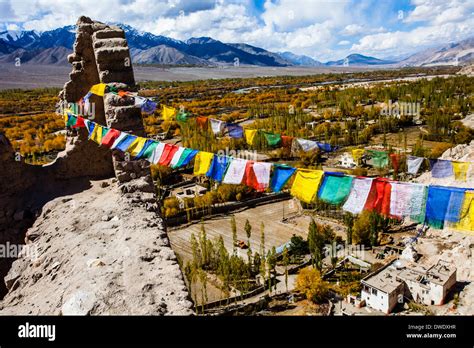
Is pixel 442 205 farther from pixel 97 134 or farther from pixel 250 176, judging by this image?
pixel 97 134

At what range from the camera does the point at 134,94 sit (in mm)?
12547

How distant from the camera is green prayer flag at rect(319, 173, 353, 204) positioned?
857 cm

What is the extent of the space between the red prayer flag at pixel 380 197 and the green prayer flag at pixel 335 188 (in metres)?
0.48

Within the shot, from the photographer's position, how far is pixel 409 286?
62.3 ft

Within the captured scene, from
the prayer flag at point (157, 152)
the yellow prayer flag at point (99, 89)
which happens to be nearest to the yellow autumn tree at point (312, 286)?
the prayer flag at point (157, 152)

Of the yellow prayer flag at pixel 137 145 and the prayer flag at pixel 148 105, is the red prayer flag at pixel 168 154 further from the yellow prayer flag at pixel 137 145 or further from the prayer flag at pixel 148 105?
the prayer flag at pixel 148 105

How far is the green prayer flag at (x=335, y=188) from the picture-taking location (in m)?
8.57

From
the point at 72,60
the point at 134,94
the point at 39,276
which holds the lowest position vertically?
the point at 39,276

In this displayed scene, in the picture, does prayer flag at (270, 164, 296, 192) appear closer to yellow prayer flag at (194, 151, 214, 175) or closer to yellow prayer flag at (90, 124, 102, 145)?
yellow prayer flag at (194, 151, 214, 175)

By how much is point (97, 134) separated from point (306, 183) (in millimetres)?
7279

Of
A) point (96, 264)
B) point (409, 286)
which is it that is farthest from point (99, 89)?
point (409, 286)
